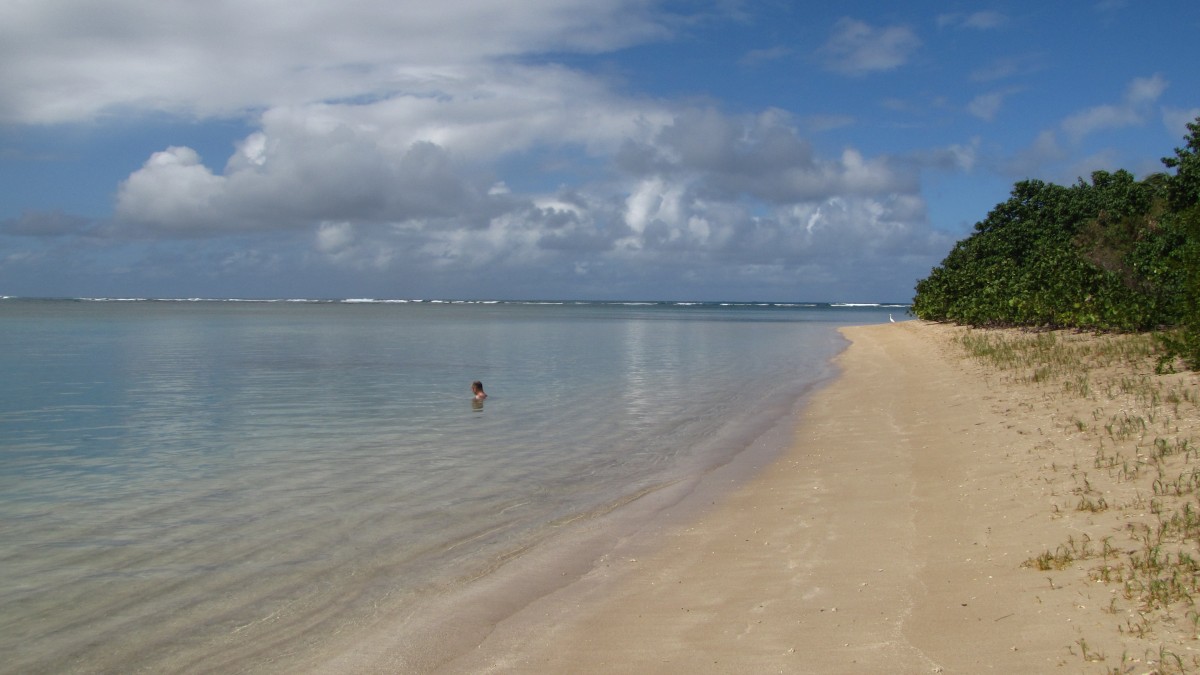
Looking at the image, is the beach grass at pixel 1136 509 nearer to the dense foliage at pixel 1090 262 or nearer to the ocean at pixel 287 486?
the dense foliage at pixel 1090 262

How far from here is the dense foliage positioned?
976 inches

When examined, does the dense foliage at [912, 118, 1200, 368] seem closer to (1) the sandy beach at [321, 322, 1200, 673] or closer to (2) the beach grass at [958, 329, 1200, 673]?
(2) the beach grass at [958, 329, 1200, 673]

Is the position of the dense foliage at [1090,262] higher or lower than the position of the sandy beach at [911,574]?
higher

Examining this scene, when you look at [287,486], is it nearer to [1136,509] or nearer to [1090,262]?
[1136,509]

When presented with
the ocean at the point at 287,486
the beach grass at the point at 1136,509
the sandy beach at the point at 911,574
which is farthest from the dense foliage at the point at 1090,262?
the ocean at the point at 287,486

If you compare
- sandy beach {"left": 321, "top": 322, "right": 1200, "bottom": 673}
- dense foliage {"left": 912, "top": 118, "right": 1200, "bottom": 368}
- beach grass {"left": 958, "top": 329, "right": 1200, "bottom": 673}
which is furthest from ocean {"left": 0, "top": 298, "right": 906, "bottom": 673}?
dense foliage {"left": 912, "top": 118, "right": 1200, "bottom": 368}

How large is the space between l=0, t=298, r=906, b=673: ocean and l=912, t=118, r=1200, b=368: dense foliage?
10109 millimetres

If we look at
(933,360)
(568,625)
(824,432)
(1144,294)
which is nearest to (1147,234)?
(1144,294)

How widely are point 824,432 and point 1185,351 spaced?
7.20 meters

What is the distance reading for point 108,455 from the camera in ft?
52.3

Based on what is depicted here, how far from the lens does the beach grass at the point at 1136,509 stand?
5730mm

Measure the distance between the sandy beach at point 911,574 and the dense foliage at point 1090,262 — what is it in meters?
7.65

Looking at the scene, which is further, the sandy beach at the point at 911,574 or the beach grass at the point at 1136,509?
the sandy beach at the point at 911,574

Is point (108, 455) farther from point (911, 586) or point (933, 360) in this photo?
point (933, 360)
